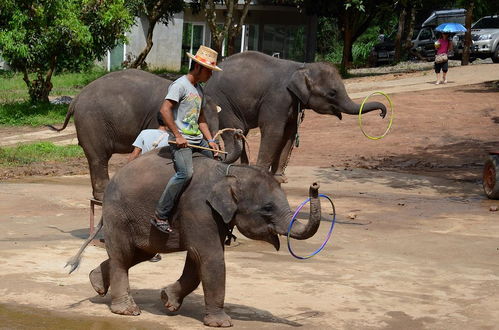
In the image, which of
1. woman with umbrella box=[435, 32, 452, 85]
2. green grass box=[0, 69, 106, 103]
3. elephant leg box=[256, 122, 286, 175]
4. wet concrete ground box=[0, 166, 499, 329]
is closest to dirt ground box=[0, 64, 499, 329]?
wet concrete ground box=[0, 166, 499, 329]

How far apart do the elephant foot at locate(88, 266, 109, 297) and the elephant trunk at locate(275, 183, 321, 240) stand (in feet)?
5.40

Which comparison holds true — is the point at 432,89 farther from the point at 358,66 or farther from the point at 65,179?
the point at 358,66

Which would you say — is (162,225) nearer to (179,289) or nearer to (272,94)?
(179,289)

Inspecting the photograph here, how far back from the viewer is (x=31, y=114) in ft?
73.8

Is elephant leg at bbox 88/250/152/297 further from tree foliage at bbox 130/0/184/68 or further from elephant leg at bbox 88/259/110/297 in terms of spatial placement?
tree foliage at bbox 130/0/184/68

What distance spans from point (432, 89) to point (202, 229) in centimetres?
1918

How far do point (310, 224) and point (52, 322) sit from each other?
6.96 ft

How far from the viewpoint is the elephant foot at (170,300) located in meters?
7.41

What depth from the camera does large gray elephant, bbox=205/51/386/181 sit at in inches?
477

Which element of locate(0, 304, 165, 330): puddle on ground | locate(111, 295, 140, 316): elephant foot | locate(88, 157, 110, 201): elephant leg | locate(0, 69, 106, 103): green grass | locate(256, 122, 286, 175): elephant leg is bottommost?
locate(0, 69, 106, 103): green grass

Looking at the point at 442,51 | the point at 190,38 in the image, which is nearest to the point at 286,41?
the point at 190,38

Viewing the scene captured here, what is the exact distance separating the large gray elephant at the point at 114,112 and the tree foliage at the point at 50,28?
452 inches

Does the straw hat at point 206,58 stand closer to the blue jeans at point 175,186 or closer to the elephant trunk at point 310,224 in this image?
the blue jeans at point 175,186

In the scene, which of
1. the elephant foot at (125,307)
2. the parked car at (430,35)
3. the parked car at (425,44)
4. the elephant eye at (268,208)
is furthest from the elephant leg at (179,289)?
the parked car at (425,44)
